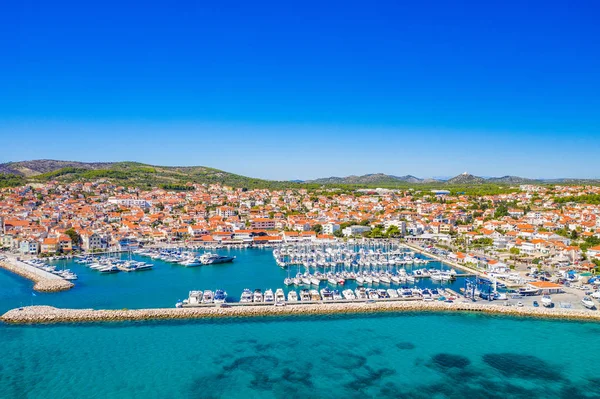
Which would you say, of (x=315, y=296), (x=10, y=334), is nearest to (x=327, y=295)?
(x=315, y=296)

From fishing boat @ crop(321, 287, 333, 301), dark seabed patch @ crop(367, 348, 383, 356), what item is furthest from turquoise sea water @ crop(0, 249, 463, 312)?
dark seabed patch @ crop(367, 348, 383, 356)

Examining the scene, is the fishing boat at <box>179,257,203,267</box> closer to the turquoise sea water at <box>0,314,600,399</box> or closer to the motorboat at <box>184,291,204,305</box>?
the motorboat at <box>184,291,204,305</box>

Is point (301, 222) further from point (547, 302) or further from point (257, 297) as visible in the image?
point (547, 302)

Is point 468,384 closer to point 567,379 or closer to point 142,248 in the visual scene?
point 567,379

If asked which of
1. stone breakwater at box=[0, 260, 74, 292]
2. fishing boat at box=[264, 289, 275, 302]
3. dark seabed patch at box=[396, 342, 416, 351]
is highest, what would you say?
fishing boat at box=[264, 289, 275, 302]

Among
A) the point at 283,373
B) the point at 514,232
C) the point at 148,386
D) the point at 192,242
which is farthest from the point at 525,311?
the point at 192,242

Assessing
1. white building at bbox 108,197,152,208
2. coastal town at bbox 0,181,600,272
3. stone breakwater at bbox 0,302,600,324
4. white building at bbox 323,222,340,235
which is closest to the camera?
stone breakwater at bbox 0,302,600,324
